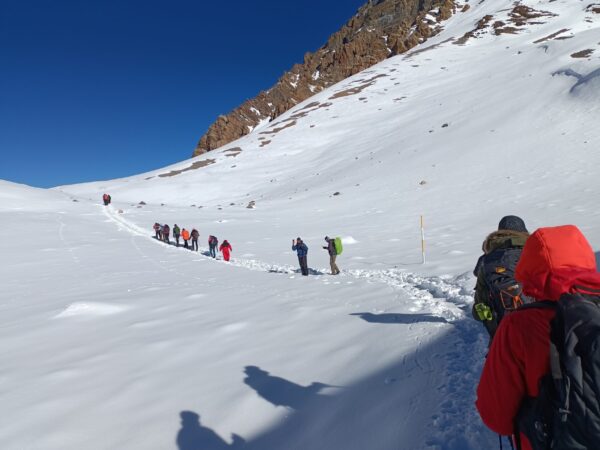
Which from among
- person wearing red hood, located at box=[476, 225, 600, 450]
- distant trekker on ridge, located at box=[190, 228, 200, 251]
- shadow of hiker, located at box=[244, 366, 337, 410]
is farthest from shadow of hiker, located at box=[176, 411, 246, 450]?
distant trekker on ridge, located at box=[190, 228, 200, 251]

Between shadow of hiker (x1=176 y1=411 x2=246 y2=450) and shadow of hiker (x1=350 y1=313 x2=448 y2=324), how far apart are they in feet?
10.2

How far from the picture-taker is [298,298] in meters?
8.09

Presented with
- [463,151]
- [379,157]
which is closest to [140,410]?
[463,151]

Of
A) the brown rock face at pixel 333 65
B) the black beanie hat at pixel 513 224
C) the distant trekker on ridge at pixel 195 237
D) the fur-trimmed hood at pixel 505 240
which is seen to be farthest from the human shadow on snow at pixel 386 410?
the brown rock face at pixel 333 65

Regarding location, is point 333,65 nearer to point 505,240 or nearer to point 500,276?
point 505,240

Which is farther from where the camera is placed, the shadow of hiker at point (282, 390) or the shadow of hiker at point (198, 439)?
the shadow of hiker at point (282, 390)

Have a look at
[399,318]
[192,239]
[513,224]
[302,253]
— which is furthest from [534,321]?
[192,239]

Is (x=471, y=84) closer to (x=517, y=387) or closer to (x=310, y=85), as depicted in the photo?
(x=517, y=387)

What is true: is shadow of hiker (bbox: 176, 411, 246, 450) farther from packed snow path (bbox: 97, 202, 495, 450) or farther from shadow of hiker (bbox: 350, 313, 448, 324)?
shadow of hiker (bbox: 350, 313, 448, 324)

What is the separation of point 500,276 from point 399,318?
9.07 feet

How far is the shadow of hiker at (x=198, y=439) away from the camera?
3.38 metres

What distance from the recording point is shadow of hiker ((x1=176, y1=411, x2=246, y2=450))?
338cm

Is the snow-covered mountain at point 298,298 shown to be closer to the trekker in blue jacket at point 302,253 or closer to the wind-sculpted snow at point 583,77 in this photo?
the wind-sculpted snow at point 583,77

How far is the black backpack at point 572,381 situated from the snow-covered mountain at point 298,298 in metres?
1.42
